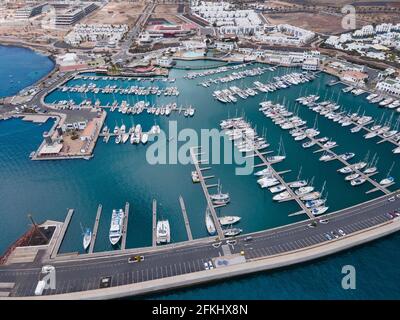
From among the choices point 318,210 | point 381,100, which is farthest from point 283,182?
point 381,100

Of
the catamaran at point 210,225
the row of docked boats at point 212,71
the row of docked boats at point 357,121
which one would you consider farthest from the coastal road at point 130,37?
the catamaran at point 210,225

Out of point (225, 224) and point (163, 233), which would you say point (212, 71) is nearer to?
point (225, 224)

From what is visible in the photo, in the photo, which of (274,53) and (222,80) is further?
(274,53)

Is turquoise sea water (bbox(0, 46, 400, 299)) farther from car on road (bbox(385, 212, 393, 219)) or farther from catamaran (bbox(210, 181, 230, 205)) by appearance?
car on road (bbox(385, 212, 393, 219))

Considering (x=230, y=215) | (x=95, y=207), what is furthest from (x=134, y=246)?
(x=230, y=215)

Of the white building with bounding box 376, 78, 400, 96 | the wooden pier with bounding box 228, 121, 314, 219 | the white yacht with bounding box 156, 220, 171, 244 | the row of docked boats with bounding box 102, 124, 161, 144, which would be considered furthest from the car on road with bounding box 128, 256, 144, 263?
the white building with bounding box 376, 78, 400, 96

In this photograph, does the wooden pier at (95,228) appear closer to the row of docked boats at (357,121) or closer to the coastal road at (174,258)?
the coastal road at (174,258)

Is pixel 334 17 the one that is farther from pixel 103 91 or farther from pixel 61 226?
pixel 61 226
